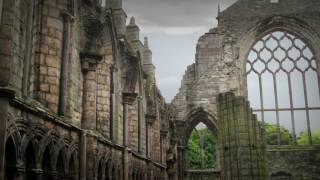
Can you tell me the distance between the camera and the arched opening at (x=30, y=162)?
6340mm

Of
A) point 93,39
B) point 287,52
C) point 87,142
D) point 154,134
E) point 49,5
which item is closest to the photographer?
point 49,5

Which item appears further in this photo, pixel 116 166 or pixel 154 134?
pixel 154 134

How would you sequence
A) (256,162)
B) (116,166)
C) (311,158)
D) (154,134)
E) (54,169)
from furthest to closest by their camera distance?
1. (311,158)
2. (154,134)
3. (256,162)
4. (116,166)
5. (54,169)

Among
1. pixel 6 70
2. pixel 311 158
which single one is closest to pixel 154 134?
pixel 311 158

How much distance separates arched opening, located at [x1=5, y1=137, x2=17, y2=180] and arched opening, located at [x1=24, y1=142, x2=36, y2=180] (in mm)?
517

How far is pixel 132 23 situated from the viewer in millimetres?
16359

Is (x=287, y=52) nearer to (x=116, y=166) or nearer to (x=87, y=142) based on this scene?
(x=116, y=166)

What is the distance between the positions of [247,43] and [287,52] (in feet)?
6.43

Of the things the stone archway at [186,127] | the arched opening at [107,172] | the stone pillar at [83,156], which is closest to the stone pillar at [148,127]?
the arched opening at [107,172]

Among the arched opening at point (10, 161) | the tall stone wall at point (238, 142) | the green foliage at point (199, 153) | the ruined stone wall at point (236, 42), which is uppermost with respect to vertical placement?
the ruined stone wall at point (236, 42)

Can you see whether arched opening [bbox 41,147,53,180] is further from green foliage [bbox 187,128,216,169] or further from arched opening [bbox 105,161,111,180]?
green foliage [bbox 187,128,216,169]

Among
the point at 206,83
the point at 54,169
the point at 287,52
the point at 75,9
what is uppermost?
the point at 287,52

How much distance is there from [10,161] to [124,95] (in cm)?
696

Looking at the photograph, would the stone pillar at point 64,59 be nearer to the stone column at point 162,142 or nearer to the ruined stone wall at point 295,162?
the stone column at point 162,142
